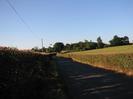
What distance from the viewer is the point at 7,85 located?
6.27 meters

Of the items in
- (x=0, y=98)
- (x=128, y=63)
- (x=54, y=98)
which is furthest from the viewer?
(x=128, y=63)

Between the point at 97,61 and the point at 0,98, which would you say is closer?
the point at 0,98

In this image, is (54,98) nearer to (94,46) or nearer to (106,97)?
(106,97)

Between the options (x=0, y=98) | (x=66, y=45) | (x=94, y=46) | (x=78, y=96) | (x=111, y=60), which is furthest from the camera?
(x=66, y=45)

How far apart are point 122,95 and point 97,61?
84.6ft

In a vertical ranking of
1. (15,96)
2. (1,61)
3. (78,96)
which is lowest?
(78,96)

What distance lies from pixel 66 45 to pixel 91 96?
170m

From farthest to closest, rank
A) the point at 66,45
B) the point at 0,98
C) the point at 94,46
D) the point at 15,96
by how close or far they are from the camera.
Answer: the point at 66,45 < the point at 94,46 < the point at 15,96 < the point at 0,98

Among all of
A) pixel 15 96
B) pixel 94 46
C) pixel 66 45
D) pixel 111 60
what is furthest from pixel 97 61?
pixel 66 45

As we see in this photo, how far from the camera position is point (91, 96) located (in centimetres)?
1222

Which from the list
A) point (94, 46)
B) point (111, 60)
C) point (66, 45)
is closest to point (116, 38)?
point (94, 46)

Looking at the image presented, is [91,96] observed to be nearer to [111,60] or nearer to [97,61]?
[111,60]

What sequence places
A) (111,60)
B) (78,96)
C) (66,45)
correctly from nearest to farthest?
(78,96)
(111,60)
(66,45)

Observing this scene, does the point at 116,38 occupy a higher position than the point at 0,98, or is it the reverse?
the point at 116,38
